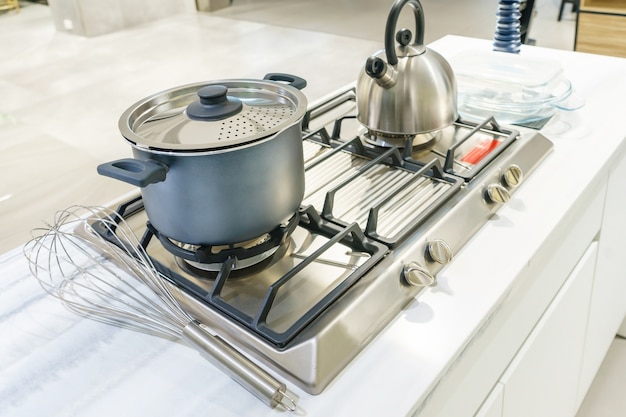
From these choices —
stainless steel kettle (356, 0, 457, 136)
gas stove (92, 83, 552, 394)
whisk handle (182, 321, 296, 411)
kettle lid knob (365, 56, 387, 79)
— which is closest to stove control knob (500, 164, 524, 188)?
gas stove (92, 83, 552, 394)

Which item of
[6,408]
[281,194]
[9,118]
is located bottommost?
[9,118]

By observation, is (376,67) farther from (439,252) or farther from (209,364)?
(209,364)

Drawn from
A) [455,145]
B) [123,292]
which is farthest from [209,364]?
[455,145]

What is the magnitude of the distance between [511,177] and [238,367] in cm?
52

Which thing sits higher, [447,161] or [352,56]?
[447,161]

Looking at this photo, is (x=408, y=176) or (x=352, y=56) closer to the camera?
(x=408, y=176)

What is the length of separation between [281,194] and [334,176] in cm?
25

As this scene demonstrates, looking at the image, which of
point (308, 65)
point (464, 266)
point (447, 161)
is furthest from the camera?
point (308, 65)

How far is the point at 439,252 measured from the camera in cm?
71

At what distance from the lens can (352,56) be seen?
4.07 m

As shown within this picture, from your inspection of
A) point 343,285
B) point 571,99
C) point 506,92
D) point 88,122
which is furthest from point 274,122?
point 88,122

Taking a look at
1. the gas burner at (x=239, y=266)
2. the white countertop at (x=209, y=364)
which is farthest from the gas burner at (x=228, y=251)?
the white countertop at (x=209, y=364)

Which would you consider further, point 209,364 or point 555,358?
point 555,358

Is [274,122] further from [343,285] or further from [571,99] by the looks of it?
[571,99]
